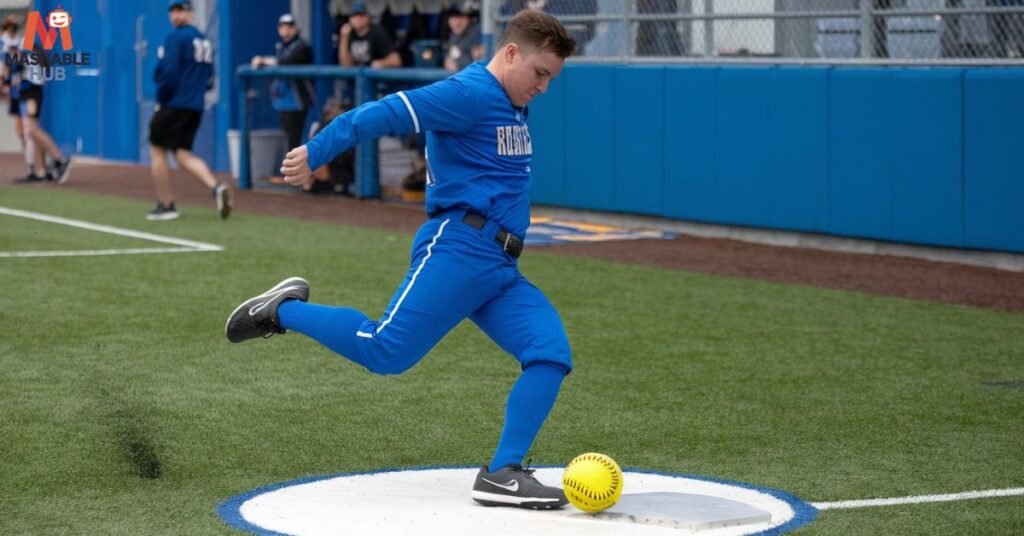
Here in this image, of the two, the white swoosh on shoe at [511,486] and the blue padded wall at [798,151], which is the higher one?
the blue padded wall at [798,151]

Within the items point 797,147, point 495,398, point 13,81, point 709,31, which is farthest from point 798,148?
point 13,81

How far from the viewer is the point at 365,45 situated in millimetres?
18391

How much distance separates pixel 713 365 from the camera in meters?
8.10

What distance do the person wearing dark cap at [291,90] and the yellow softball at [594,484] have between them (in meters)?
14.0

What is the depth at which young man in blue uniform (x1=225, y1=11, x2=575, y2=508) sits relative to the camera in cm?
516

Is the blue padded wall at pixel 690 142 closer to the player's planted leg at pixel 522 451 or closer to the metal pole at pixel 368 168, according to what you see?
the metal pole at pixel 368 168

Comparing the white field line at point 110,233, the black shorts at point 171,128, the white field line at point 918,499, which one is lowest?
the white field line at point 918,499

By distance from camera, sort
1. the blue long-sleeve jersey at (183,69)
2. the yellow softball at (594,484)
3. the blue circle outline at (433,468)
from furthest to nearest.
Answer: the blue long-sleeve jersey at (183,69)
the yellow softball at (594,484)
the blue circle outline at (433,468)

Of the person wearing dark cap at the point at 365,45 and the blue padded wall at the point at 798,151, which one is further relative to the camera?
the person wearing dark cap at the point at 365,45

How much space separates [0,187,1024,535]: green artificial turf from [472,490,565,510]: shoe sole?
801 millimetres

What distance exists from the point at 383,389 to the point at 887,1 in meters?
7.31

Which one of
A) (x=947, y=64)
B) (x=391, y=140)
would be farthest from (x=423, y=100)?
(x=391, y=140)

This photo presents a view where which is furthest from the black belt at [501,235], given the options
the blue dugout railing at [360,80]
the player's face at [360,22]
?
the player's face at [360,22]

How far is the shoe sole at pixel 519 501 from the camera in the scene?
5105 mm
